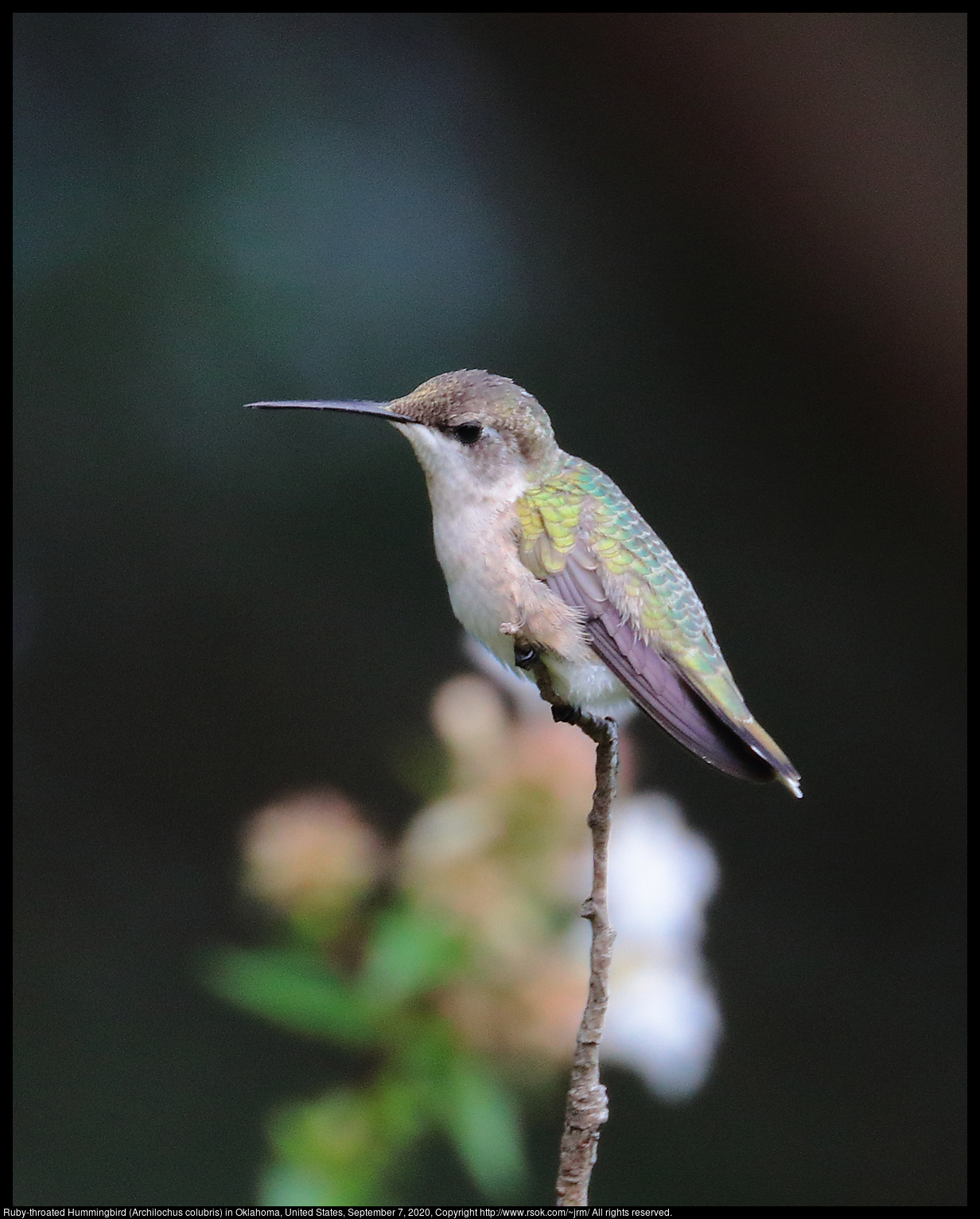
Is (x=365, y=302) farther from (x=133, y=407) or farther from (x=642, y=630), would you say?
(x=642, y=630)

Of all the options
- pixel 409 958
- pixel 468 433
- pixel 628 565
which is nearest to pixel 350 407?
pixel 468 433

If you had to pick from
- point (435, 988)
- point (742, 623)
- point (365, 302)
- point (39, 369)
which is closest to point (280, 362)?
point (365, 302)

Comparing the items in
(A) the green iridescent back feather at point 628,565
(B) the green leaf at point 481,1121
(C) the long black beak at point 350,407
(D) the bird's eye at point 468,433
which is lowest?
(B) the green leaf at point 481,1121

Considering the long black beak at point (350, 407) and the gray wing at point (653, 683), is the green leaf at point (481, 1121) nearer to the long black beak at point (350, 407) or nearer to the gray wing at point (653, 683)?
the gray wing at point (653, 683)

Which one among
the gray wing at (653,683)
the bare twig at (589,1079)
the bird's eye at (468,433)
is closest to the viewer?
the bare twig at (589,1079)

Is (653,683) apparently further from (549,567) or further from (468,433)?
(468,433)

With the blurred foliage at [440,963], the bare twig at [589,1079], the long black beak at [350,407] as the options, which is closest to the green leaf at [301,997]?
the blurred foliage at [440,963]

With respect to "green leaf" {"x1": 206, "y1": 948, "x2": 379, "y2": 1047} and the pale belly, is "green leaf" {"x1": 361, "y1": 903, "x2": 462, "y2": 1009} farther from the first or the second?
the pale belly
